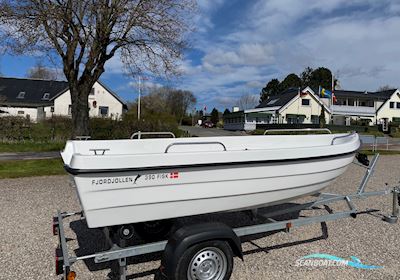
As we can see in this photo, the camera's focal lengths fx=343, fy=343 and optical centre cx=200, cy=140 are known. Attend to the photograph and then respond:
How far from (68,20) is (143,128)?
12035 millimetres

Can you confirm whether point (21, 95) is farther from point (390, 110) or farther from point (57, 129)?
point (390, 110)

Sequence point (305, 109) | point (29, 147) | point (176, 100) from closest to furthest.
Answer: point (29, 147)
point (305, 109)
point (176, 100)

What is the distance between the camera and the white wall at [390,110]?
4981 centimetres

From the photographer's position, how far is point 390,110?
5019cm

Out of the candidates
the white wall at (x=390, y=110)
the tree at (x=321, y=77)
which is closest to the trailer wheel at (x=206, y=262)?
the white wall at (x=390, y=110)

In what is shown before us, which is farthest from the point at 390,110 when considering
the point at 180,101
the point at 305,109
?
the point at 180,101

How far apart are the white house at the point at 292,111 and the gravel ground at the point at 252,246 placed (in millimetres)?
39408

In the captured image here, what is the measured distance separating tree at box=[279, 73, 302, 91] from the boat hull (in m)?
68.8

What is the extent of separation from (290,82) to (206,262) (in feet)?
233

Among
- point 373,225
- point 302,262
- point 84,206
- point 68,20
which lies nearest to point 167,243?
point 84,206

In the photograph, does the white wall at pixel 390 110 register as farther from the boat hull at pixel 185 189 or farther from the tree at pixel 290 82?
the boat hull at pixel 185 189

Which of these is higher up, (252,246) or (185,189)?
(185,189)

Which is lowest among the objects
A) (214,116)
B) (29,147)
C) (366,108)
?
(29,147)

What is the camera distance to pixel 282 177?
361 cm
